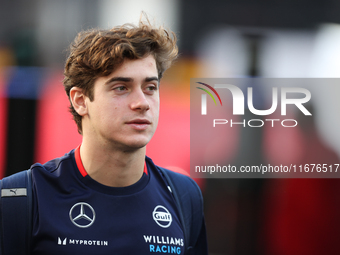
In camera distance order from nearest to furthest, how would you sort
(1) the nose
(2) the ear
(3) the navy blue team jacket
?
1. (3) the navy blue team jacket
2. (1) the nose
3. (2) the ear

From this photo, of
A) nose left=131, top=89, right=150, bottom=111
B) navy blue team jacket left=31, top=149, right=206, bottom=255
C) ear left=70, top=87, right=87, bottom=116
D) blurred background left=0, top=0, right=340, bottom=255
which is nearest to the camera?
navy blue team jacket left=31, top=149, right=206, bottom=255

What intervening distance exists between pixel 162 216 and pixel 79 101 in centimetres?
70

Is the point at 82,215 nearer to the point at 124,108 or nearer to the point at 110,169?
the point at 110,169

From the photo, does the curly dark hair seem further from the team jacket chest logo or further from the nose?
the team jacket chest logo

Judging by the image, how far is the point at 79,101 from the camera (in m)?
1.73

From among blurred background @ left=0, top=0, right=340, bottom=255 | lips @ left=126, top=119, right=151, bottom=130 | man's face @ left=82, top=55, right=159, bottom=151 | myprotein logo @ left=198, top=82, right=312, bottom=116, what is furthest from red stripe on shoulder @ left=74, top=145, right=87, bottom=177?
myprotein logo @ left=198, top=82, right=312, bottom=116

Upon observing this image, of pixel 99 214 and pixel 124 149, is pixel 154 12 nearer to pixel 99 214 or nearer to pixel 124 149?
pixel 124 149

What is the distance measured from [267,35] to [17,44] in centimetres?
192

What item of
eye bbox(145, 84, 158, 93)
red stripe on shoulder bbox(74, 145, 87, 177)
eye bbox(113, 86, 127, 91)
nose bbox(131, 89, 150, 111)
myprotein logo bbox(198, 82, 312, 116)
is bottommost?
red stripe on shoulder bbox(74, 145, 87, 177)

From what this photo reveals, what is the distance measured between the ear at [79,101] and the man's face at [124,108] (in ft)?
0.22

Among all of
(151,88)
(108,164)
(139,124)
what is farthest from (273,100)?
(108,164)

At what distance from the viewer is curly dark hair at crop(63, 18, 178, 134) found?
1602mm

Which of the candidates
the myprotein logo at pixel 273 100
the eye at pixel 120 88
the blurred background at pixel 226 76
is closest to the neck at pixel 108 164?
the eye at pixel 120 88

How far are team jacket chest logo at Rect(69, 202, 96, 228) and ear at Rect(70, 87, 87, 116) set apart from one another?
45 centimetres
